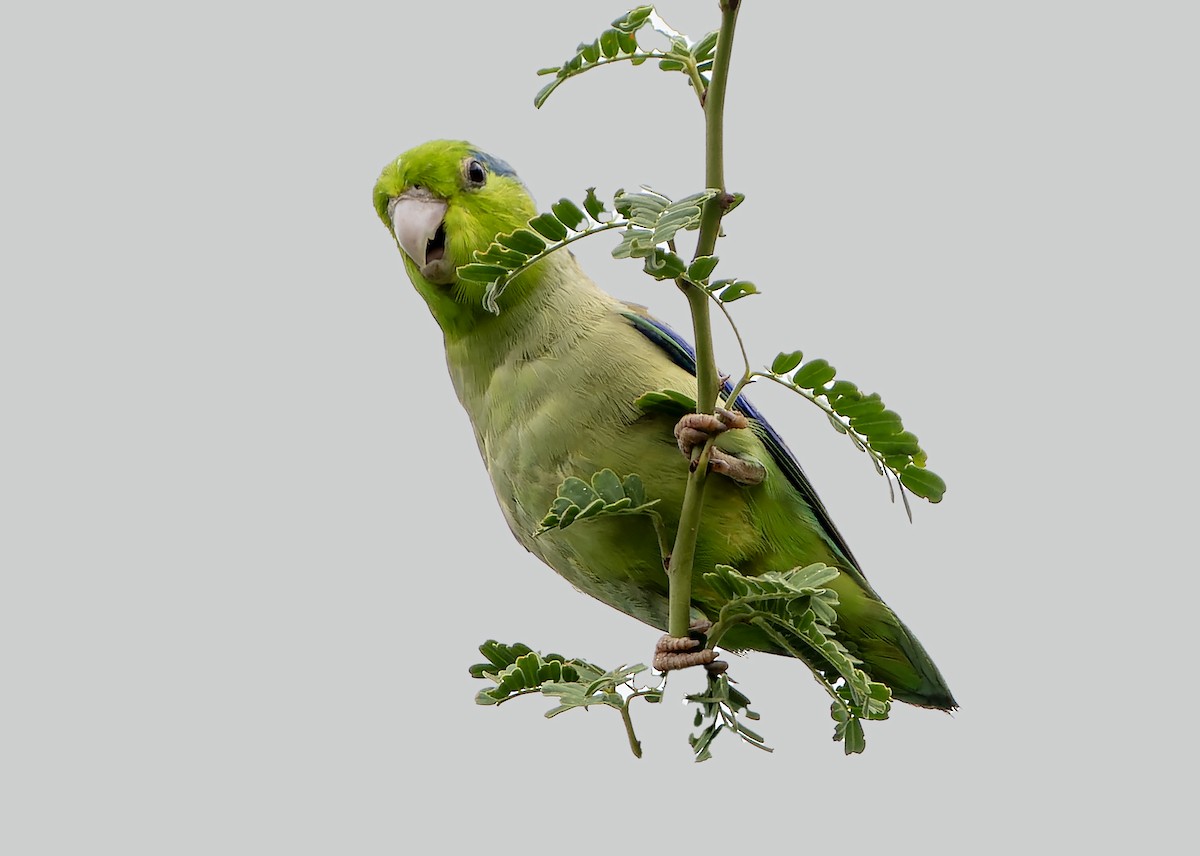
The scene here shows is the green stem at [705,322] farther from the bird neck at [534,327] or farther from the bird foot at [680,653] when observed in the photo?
the bird neck at [534,327]

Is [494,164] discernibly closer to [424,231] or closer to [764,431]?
[424,231]

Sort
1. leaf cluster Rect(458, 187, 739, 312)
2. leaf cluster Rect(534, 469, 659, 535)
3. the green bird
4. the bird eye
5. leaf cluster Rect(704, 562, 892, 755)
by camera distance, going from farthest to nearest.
→ 1. the bird eye
2. the green bird
3. leaf cluster Rect(534, 469, 659, 535)
4. leaf cluster Rect(704, 562, 892, 755)
5. leaf cluster Rect(458, 187, 739, 312)

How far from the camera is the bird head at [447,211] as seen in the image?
3877mm

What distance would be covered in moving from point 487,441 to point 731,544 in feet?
3.05

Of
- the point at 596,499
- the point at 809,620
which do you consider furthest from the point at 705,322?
the point at 809,620

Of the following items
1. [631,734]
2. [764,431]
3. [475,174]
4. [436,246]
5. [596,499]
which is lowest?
[631,734]

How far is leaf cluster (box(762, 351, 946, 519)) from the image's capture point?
3.28m

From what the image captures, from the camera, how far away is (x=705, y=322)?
129 inches

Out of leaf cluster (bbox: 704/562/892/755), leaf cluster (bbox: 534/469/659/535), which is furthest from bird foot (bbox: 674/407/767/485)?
leaf cluster (bbox: 704/562/892/755)

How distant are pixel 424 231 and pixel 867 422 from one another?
1.57 m

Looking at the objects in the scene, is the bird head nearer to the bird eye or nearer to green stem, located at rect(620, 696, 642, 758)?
the bird eye

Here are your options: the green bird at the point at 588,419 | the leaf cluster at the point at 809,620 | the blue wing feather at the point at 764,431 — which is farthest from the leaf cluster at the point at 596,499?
the blue wing feather at the point at 764,431

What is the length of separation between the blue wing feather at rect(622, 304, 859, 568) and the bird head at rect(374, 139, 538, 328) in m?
0.50

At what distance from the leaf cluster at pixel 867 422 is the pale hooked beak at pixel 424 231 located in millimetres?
1237
